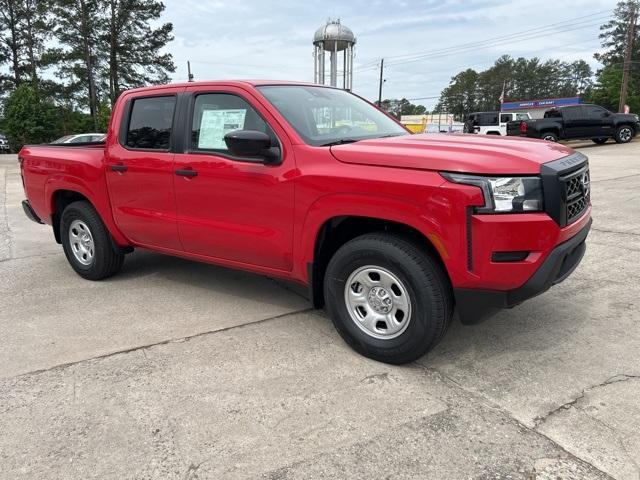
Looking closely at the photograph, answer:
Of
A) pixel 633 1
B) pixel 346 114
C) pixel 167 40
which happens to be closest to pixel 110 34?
pixel 167 40

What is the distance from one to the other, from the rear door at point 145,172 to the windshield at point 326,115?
3.31 ft

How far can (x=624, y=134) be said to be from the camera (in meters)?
22.3

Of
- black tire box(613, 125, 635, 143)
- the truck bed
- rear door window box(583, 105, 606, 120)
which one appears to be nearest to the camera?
the truck bed

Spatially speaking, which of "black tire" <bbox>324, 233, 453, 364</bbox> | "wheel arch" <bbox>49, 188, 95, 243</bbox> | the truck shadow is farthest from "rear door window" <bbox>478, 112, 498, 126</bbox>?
"black tire" <bbox>324, 233, 453, 364</bbox>

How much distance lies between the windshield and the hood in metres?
0.31

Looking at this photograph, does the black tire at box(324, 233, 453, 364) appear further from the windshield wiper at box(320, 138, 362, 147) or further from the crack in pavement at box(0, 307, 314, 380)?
the crack in pavement at box(0, 307, 314, 380)

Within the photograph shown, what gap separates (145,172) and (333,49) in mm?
27727

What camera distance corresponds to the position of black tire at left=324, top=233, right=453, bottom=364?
10.00 ft

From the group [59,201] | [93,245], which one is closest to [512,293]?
[93,245]

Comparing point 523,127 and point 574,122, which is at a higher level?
point 574,122

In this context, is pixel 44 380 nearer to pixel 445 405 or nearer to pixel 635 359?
pixel 445 405

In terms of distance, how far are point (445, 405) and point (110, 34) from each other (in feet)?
156

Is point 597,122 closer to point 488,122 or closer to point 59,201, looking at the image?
point 488,122

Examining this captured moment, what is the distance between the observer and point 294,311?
4316mm
